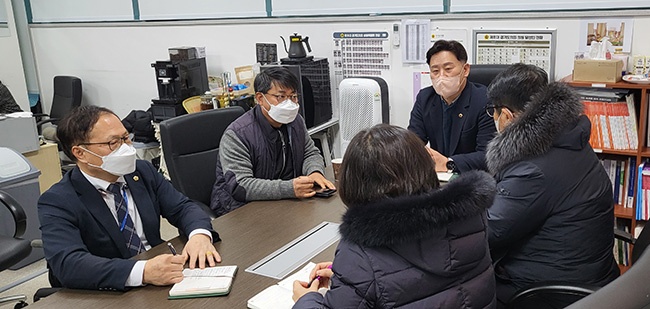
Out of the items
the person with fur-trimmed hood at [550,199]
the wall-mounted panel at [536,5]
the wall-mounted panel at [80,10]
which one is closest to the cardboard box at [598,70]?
the wall-mounted panel at [536,5]

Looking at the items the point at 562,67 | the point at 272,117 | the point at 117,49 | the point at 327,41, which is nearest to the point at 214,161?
the point at 272,117

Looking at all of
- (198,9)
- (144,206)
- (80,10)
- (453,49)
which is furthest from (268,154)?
(80,10)

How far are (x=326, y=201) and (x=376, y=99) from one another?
66.0 inches

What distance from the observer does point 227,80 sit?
466cm

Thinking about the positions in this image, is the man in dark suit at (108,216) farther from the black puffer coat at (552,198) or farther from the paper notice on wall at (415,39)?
the paper notice on wall at (415,39)

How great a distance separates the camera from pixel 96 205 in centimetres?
186

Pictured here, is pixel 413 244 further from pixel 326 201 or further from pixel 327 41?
pixel 327 41

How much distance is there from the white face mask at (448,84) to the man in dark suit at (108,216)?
141 centimetres

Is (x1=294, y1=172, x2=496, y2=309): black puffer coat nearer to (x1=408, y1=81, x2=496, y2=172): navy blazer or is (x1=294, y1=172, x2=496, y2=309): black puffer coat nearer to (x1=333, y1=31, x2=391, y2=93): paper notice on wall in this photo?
(x1=408, y1=81, x2=496, y2=172): navy blazer

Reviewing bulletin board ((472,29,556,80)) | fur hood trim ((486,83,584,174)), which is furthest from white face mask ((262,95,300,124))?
bulletin board ((472,29,556,80))

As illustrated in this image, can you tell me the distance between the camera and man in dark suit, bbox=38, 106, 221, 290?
1.66 m

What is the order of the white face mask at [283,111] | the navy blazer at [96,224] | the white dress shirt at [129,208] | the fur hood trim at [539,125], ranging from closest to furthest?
the navy blazer at [96,224] → the fur hood trim at [539,125] → the white dress shirt at [129,208] → the white face mask at [283,111]

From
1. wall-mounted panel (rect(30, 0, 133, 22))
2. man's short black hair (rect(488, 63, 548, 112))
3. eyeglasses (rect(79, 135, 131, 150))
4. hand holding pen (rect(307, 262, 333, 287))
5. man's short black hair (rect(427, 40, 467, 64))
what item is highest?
wall-mounted panel (rect(30, 0, 133, 22))

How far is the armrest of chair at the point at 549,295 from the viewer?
172 centimetres
